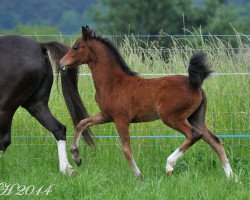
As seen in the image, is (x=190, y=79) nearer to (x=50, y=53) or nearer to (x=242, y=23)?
(x=50, y=53)

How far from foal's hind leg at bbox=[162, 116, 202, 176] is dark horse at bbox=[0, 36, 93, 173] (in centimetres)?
126

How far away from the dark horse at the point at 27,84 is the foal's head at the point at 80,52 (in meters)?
0.61

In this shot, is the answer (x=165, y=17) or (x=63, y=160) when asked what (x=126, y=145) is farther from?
(x=165, y=17)

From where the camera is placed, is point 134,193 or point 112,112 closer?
point 134,193

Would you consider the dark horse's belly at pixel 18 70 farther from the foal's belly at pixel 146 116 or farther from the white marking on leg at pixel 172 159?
the white marking on leg at pixel 172 159

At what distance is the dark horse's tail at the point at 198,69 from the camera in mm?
7887

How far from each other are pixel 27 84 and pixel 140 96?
1.46 meters

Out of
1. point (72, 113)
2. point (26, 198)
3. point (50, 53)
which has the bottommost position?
point (26, 198)

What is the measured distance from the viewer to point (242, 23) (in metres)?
50.5

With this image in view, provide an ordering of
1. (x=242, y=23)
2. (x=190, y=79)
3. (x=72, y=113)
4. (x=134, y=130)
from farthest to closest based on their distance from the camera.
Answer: (x=242, y=23)
(x=134, y=130)
(x=72, y=113)
(x=190, y=79)

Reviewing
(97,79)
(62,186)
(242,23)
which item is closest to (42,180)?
(62,186)

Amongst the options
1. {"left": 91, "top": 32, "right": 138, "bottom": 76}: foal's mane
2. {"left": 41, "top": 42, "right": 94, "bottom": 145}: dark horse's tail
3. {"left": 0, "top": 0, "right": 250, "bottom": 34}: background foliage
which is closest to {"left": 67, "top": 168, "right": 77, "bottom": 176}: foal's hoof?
{"left": 41, "top": 42, "right": 94, "bottom": 145}: dark horse's tail

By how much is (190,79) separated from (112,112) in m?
0.97

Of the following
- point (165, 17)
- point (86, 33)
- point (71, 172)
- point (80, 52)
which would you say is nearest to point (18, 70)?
point (80, 52)
